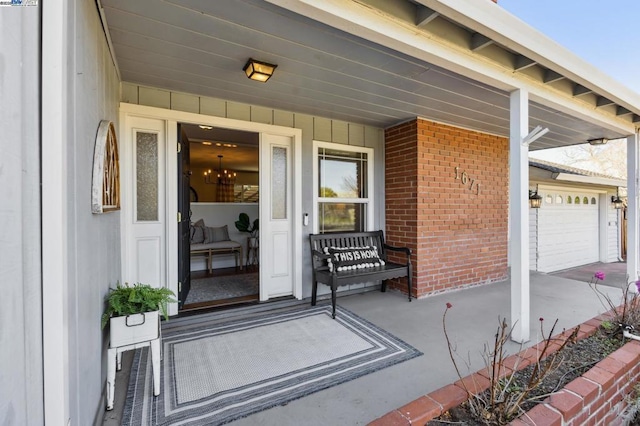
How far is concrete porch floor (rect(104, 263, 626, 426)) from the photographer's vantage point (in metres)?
1.84

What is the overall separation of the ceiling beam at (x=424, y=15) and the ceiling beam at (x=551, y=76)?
1635 mm

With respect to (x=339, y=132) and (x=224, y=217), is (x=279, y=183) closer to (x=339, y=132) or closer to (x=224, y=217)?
(x=339, y=132)

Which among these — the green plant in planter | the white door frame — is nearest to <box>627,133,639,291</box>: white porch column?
the white door frame

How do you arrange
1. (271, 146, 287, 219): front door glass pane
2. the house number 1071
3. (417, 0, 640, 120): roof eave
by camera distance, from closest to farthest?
(417, 0, 640, 120): roof eave < (271, 146, 287, 219): front door glass pane < the house number 1071

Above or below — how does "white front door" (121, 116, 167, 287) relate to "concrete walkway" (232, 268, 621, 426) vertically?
above

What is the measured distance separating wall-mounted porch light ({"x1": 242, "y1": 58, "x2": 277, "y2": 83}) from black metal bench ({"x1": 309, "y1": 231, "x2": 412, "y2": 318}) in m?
2.10

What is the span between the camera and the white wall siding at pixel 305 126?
3137 mm

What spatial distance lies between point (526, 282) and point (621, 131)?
318cm

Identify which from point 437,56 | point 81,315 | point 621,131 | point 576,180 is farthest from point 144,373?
point 576,180

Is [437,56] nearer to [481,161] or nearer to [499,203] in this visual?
[481,161]

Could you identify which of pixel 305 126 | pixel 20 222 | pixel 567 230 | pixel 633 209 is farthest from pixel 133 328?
pixel 567 230

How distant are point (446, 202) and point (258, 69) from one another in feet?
10.8

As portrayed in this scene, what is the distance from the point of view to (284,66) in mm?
2613

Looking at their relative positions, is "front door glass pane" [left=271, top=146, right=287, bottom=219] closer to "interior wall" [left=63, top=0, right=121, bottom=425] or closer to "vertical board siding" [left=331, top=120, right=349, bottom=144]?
"vertical board siding" [left=331, top=120, right=349, bottom=144]
